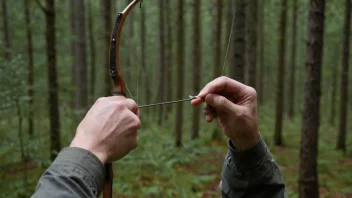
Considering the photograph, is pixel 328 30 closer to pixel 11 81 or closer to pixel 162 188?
pixel 162 188

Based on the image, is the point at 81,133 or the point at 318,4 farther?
the point at 318,4

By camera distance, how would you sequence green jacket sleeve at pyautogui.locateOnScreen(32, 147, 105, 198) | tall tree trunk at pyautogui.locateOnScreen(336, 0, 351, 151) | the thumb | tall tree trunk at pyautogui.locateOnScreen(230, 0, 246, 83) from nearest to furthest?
green jacket sleeve at pyautogui.locateOnScreen(32, 147, 105, 198), the thumb, tall tree trunk at pyautogui.locateOnScreen(230, 0, 246, 83), tall tree trunk at pyautogui.locateOnScreen(336, 0, 351, 151)

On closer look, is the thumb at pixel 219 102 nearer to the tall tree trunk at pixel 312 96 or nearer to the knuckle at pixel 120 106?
the knuckle at pixel 120 106

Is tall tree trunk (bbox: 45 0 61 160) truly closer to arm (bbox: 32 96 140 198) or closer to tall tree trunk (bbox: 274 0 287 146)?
arm (bbox: 32 96 140 198)

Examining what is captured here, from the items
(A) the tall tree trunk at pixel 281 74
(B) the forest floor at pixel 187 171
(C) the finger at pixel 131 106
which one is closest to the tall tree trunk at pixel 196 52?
(B) the forest floor at pixel 187 171

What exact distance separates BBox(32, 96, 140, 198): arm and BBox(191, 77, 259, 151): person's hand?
478 millimetres

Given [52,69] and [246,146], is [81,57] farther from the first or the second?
[246,146]

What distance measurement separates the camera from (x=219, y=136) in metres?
13.0

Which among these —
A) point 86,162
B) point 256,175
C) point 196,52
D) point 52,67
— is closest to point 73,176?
point 86,162

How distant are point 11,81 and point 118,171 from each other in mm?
4043

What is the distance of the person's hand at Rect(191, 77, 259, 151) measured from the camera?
1722mm

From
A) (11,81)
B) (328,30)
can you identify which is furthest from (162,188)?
(328,30)

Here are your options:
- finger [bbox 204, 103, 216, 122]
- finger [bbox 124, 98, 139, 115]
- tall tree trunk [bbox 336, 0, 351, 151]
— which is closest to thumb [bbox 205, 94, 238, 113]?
finger [bbox 204, 103, 216, 122]

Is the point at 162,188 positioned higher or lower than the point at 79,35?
lower
